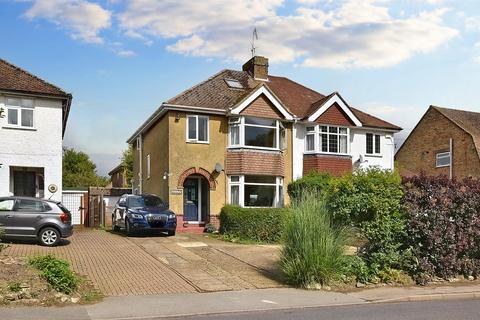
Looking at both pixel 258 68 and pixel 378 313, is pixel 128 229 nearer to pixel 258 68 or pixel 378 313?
pixel 378 313

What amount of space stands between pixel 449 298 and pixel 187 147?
50.5ft

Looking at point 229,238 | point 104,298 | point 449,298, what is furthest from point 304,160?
point 104,298

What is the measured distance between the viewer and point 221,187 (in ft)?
84.1

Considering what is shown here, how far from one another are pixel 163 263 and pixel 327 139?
1540cm

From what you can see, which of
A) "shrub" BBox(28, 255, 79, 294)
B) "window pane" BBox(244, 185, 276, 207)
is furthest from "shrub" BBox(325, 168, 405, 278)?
"window pane" BBox(244, 185, 276, 207)

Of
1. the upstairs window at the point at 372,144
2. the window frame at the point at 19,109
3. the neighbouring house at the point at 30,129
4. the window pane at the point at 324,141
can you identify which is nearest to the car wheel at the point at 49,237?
the neighbouring house at the point at 30,129

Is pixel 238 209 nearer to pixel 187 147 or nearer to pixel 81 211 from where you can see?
pixel 187 147

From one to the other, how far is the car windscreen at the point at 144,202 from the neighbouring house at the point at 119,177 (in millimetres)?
33497

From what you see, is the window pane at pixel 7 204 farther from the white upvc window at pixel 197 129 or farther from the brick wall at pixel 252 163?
the brick wall at pixel 252 163

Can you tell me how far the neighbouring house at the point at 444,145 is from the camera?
121 ft

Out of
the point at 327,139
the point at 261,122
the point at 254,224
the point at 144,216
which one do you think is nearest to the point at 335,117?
the point at 327,139

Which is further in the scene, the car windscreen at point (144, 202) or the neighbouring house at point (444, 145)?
the neighbouring house at point (444, 145)

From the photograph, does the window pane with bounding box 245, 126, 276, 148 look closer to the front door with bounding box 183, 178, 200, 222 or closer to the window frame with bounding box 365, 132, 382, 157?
the front door with bounding box 183, 178, 200, 222

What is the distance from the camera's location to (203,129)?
25.6 metres
